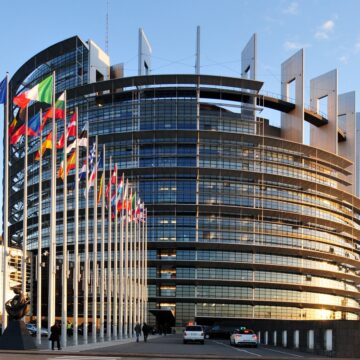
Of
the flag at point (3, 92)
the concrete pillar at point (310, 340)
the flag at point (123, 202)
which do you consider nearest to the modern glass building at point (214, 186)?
the flag at point (123, 202)

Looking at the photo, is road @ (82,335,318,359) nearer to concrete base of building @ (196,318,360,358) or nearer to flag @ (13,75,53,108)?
concrete base of building @ (196,318,360,358)

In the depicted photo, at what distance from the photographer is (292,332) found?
46.7 metres

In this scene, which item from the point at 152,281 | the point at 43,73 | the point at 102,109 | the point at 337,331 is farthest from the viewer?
the point at 43,73

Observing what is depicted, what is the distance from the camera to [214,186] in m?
115

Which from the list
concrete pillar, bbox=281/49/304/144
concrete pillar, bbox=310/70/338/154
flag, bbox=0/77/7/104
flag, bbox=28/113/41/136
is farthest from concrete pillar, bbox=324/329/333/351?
concrete pillar, bbox=310/70/338/154

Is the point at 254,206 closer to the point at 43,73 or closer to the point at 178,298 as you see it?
the point at 178,298

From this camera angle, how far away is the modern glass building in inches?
4449

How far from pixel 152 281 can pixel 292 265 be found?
26.0 metres

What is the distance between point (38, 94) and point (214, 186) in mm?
80757

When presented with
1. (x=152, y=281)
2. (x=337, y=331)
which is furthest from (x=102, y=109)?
(x=337, y=331)

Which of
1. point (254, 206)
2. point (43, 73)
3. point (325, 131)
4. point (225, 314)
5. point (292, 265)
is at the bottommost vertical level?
point (225, 314)

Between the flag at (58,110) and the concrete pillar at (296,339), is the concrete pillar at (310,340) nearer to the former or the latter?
the concrete pillar at (296,339)

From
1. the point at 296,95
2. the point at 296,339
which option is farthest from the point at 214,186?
the point at 296,339

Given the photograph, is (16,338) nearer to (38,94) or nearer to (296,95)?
(38,94)
